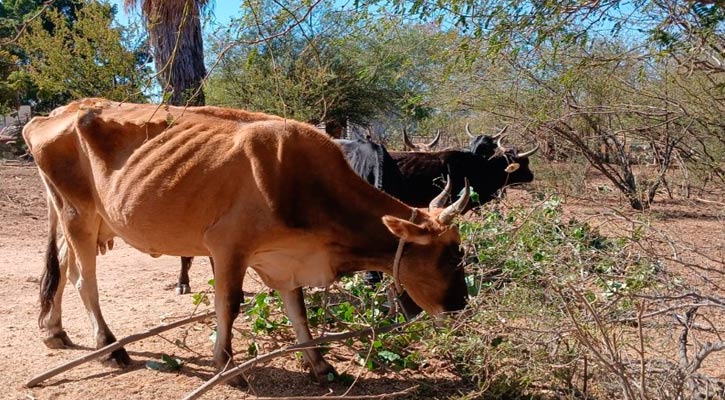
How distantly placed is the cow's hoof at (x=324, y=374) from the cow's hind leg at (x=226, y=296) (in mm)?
512

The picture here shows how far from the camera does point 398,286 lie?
17.1ft

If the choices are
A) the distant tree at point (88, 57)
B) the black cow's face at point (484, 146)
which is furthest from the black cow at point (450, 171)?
the distant tree at point (88, 57)

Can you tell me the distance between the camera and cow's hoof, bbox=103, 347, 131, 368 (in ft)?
18.4

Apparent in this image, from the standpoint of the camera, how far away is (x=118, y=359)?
562 cm

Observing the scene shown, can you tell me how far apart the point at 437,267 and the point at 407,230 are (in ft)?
1.39

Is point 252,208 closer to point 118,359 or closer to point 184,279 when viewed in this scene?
point 118,359

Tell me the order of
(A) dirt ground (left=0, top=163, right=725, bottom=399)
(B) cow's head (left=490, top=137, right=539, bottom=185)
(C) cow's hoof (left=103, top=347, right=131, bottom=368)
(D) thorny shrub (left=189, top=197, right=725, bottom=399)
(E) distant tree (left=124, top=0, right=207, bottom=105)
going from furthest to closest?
1. (E) distant tree (left=124, top=0, right=207, bottom=105)
2. (B) cow's head (left=490, top=137, right=539, bottom=185)
3. (C) cow's hoof (left=103, top=347, right=131, bottom=368)
4. (A) dirt ground (left=0, top=163, right=725, bottom=399)
5. (D) thorny shrub (left=189, top=197, right=725, bottom=399)

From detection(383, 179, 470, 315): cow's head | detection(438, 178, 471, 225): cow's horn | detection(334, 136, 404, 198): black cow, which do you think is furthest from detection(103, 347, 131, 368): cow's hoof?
detection(334, 136, 404, 198): black cow

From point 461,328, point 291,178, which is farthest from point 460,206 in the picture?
point 291,178

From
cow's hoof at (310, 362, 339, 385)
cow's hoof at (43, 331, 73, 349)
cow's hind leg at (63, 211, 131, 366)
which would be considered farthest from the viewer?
cow's hoof at (43, 331, 73, 349)

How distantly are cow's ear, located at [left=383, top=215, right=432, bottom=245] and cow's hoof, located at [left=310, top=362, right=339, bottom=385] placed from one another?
1.13 m

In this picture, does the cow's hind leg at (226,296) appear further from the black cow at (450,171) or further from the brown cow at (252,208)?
the black cow at (450,171)

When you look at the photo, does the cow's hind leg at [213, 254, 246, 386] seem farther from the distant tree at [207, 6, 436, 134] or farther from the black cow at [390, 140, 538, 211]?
the distant tree at [207, 6, 436, 134]

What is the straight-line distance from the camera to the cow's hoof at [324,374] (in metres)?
5.29
